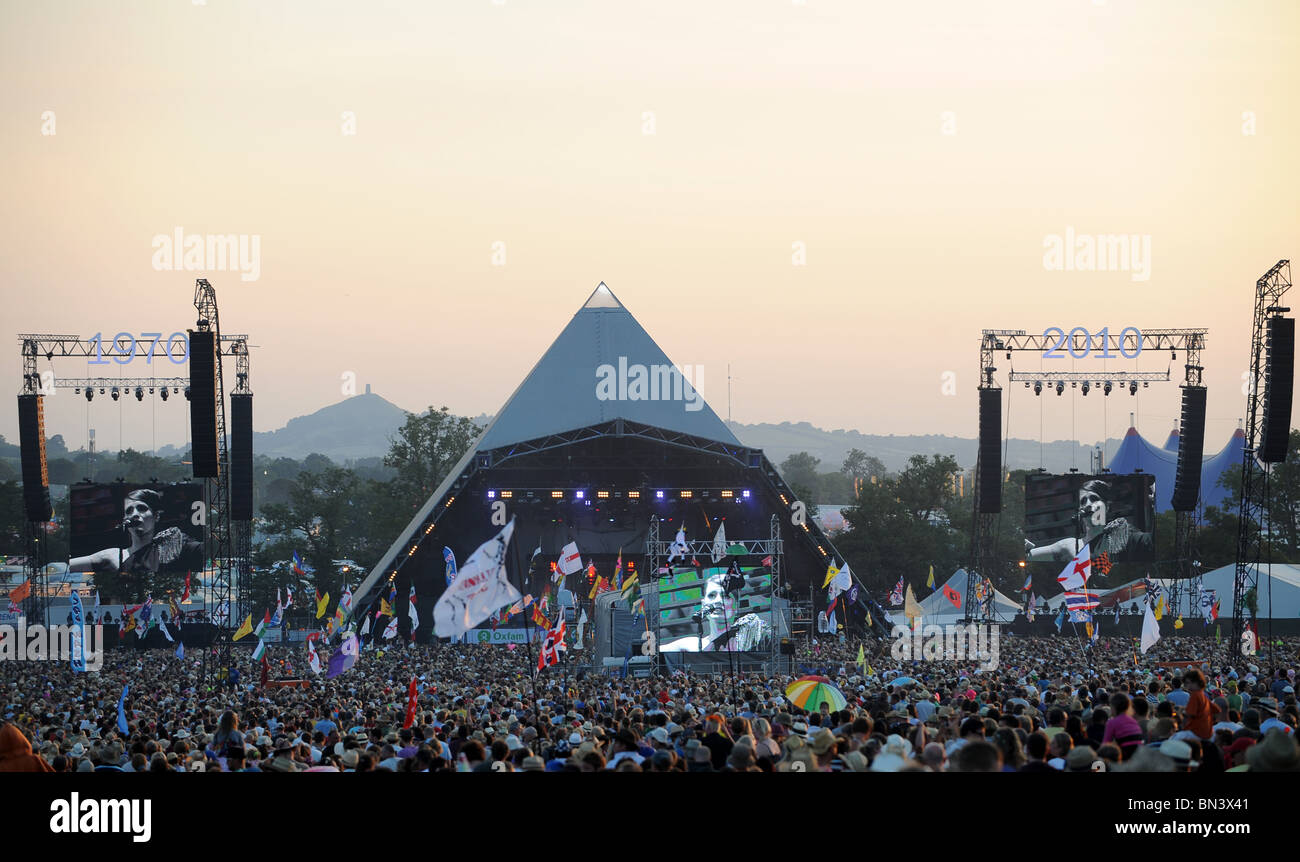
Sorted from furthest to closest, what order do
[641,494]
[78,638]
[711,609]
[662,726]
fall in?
[641,494] < [711,609] < [78,638] < [662,726]

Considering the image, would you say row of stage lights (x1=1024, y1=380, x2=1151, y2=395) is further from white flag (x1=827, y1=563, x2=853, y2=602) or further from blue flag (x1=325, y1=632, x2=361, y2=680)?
blue flag (x1=325, y1=632, x2=361, y2=680)

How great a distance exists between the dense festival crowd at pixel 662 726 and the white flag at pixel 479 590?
1210 mm

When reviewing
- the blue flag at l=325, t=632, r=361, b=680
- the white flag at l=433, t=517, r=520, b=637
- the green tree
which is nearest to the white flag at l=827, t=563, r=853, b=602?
the white flag at l=433, t=517, r=520, b=637

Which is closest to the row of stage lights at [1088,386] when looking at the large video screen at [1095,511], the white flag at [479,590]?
the large video screen at [1095,511]

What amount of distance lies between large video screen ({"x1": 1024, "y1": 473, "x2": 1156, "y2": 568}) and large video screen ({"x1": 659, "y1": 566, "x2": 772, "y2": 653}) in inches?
576

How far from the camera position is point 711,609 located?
28.9m

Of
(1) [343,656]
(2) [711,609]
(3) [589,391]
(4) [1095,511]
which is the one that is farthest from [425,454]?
(1) [343,656]

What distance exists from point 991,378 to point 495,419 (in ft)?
63.8

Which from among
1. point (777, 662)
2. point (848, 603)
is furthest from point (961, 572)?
point (777, 662)

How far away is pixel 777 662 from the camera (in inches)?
1187

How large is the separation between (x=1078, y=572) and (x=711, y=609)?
951 centimetres

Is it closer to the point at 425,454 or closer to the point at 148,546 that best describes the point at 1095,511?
the point at 148,546

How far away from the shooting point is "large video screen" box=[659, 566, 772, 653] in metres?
28.5
